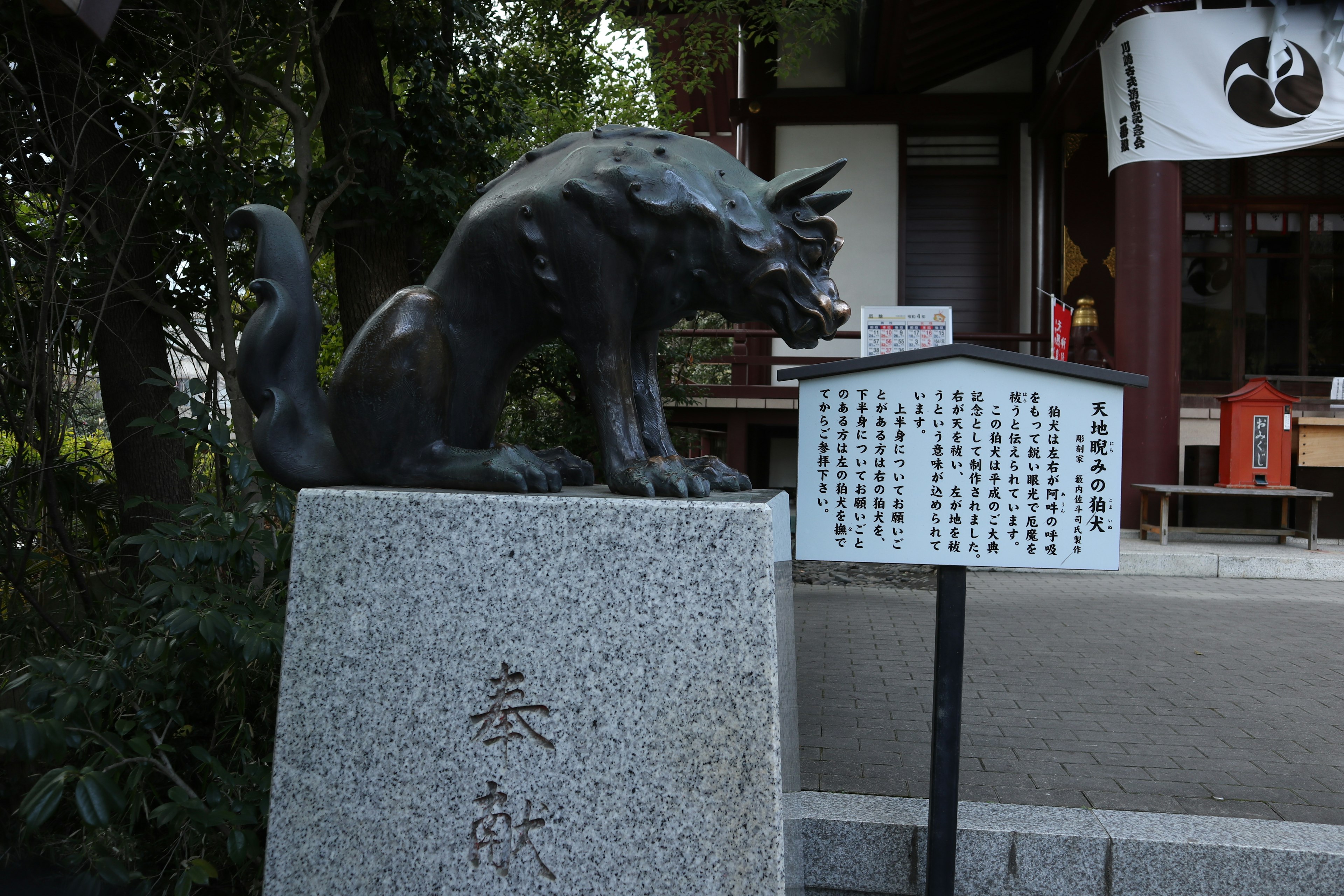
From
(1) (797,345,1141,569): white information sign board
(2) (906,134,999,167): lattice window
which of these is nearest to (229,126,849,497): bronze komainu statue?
(1) (797,345,1141,569): white information sign board

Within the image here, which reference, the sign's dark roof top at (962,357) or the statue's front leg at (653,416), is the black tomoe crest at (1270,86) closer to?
the sign's dark roof top at (962,357)

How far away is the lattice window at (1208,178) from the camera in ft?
37.2

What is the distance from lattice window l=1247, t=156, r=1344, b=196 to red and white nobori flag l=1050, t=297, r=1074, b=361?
12.1ft

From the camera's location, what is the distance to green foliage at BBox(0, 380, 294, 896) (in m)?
2.23

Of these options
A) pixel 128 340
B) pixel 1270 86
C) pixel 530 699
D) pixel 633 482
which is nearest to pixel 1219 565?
pixel 1270 86

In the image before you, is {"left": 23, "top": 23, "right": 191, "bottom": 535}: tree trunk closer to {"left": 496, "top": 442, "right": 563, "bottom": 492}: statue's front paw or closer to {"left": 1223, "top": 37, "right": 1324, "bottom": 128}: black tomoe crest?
{"left": 496, "top": 442, "right": 563, "bottom": 492}: statue's front paw

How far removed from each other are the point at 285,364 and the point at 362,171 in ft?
11.1

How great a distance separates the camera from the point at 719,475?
241 cm

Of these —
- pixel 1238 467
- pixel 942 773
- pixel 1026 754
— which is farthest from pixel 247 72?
pixel 1238 467

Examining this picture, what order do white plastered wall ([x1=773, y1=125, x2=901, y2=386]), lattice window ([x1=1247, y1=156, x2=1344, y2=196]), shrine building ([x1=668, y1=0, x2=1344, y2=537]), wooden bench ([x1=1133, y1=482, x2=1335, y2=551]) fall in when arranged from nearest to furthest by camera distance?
1. wooden bench ([x1=1133, y1=482, x2=1335, y2=551])
2. shrine building ([x1=668, y1=0, x2=1344, y2=537])
3. lattice window ([x1=1247, y1=156, x2=1344, y2=196])
4. white plastered wall ([x1=773, y1=125, x2=901, y2=386])

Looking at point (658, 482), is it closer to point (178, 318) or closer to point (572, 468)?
point (572, 468)

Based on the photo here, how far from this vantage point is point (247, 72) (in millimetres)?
4824

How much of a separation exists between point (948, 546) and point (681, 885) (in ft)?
3.77

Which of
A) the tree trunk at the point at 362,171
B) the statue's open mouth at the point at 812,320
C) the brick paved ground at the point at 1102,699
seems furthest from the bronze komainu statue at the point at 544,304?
the tree trunk at the point at 362,171
